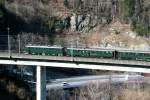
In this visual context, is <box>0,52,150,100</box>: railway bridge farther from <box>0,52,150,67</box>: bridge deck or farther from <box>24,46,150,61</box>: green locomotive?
<box>24,46,150,61</box>: green locomotive

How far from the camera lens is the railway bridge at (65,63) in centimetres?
5012

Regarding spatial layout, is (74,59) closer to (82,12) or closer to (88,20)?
(88,20)

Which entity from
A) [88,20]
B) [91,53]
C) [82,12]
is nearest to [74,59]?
[91,53]

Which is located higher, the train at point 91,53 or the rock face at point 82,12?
the rock face at point 82,12

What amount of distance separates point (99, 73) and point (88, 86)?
15349mm

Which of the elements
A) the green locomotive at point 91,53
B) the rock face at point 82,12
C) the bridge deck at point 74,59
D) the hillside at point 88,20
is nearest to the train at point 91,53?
the green locomotive at point 91,53

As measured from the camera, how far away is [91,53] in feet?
175

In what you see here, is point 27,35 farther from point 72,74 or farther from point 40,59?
point 40,59

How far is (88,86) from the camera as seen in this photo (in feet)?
244

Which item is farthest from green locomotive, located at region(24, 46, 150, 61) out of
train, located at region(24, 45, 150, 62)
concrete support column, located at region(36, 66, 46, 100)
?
concrete support column, located at region(36, 66, 46, 100)

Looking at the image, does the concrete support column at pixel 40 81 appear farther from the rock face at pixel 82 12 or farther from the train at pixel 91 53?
the rock face at pixel 82 12

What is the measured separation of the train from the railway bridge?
3.82ft

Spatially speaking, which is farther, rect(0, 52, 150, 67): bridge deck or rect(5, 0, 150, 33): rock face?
rect(5, 0, 150, 33): rock face

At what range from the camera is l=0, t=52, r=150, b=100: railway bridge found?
50.1 m
